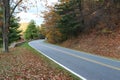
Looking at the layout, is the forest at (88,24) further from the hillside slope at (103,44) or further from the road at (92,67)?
the road at (92,67)

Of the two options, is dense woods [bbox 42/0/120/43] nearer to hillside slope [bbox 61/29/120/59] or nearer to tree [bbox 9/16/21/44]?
hillside slope [bbox 61/29/120/59]

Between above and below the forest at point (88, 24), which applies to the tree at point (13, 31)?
below

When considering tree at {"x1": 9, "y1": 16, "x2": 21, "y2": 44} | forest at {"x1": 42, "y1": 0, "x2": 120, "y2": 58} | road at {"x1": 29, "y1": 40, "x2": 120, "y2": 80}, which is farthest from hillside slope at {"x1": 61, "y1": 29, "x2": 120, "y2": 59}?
tree at {"x1": 9, "y1": 16, "x2": 21, "y2": 44}

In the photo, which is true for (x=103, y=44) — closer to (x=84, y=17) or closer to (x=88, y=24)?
(x=88, y=24)

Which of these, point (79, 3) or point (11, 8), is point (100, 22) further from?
point (11, 8)

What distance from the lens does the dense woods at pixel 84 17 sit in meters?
34.2

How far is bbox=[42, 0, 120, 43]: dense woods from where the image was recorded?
34250 millimetres

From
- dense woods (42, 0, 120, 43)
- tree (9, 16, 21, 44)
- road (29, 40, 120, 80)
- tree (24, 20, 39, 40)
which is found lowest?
tree (24, 20, 39, 40)

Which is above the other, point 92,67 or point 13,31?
point 92,67

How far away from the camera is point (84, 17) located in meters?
41.9

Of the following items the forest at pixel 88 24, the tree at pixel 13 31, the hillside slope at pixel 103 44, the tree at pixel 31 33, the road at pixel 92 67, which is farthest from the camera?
the tree at pixel 31 33

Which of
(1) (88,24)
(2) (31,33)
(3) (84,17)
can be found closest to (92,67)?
(1) (88,24)

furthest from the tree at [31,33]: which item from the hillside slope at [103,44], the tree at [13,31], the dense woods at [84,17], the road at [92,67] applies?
the road at [92,67]

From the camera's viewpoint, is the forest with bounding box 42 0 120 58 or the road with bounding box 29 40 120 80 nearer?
the road with bounding box 29 40 120 80
